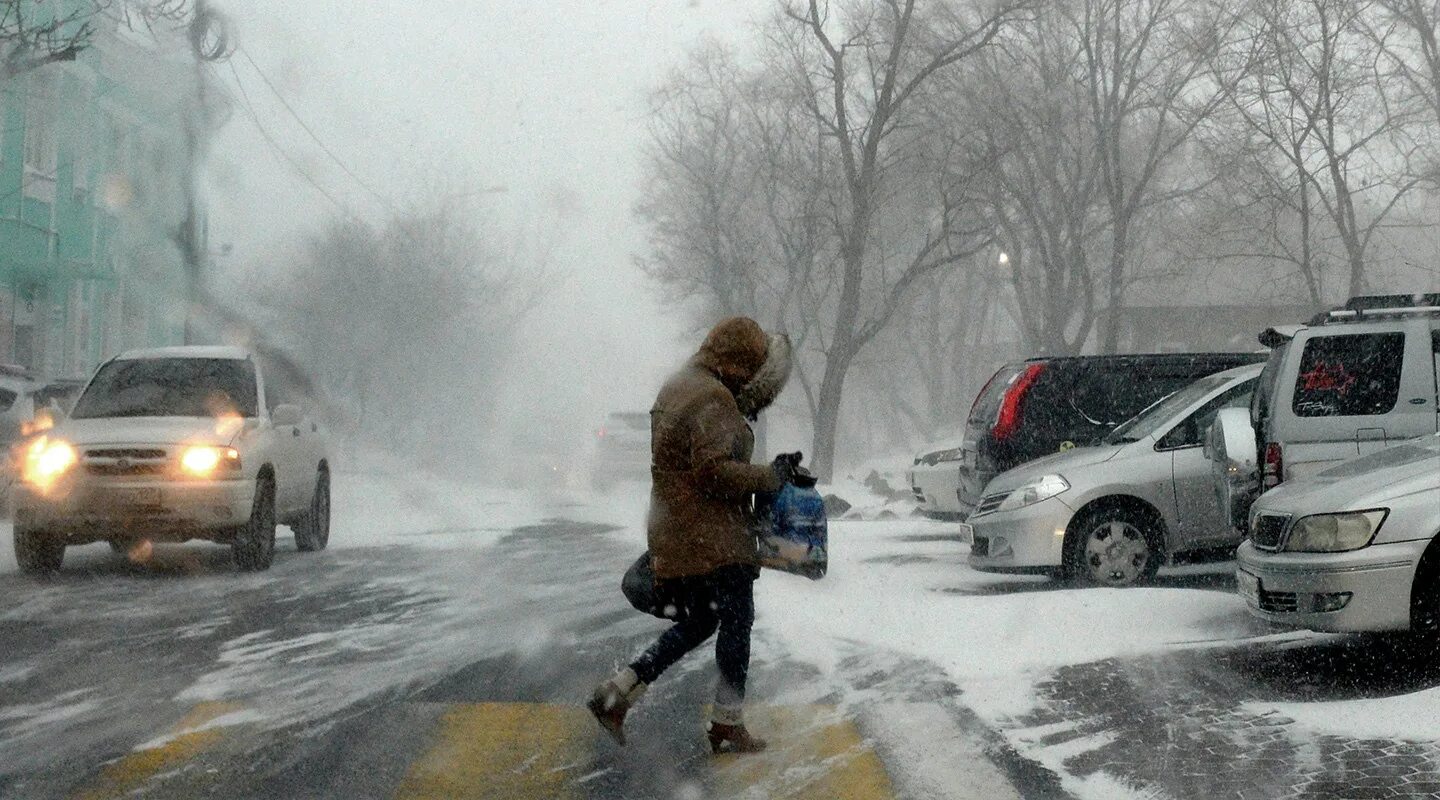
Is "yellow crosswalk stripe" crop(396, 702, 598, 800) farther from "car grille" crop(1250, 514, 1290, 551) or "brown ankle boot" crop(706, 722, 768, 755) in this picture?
"car grille" crop(1250, 514, 1290, 551)

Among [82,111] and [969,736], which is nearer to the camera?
[969,736]

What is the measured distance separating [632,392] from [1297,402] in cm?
7678

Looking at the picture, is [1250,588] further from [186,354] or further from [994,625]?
[186,354]

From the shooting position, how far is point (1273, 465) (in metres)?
9.56

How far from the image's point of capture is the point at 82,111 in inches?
1575

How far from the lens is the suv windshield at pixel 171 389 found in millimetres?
14117

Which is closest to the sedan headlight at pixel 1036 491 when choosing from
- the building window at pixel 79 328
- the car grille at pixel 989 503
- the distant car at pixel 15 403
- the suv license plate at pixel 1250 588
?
the car grille at pixel 989 503

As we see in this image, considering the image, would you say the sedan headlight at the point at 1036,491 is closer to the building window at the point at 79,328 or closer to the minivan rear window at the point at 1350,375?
the minivan rear window at the point at 1350,375

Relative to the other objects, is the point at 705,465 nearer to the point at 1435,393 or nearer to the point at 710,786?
the point at 710,786

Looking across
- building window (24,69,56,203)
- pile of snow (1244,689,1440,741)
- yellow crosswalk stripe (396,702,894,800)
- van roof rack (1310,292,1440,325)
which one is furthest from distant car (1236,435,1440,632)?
building window (24,69,56,203)

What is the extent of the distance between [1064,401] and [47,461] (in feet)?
25.7

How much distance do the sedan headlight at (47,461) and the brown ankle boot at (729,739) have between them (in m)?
8.05

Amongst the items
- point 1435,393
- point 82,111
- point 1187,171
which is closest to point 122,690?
point 1435,393

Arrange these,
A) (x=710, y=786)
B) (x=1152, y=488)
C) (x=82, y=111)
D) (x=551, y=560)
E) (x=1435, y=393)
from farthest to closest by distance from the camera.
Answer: (x=82, y=111), (x=551, y=560), (x=1152, y=488), (x=1435, y=393), (x=710, y=786)
